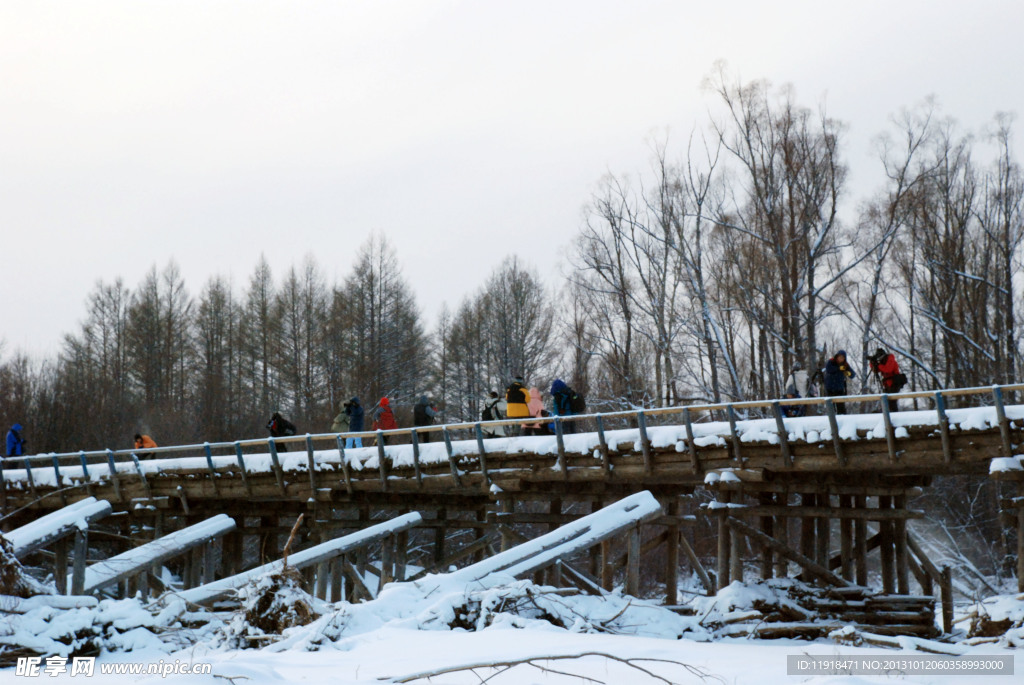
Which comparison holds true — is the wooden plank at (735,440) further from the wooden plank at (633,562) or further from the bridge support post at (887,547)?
the bridge support post at (887,547)

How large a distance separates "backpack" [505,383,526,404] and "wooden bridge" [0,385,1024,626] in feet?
1.61

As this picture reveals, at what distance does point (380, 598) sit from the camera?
8344 millimetres

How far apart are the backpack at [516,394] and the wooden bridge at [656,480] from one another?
49 cm

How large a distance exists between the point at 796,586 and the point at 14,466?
28.7 meters

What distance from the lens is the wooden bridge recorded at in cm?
1252

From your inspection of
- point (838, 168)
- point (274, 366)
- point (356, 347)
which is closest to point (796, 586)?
point (838, 168)

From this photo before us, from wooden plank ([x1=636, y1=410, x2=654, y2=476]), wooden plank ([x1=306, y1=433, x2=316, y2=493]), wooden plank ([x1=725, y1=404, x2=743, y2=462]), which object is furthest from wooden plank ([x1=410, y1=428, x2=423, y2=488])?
wooden plank ([x1=725, y1=404, x2=743, y2=462])

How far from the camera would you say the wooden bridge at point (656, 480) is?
1252 centimetres

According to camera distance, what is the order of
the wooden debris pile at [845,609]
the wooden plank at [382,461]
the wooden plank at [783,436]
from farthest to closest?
1. the wooden plank at [382,461]
2. the wooden plank at [783,436]
3. the wooden debris pile at [845,609]

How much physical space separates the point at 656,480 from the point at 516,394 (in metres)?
3.30

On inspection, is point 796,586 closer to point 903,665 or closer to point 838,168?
point 903,665

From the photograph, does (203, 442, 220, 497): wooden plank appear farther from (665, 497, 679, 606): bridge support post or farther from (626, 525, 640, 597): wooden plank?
(626, 525, 640, 597): wooden plank

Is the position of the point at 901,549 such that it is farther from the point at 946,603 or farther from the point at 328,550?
the point at 328,550

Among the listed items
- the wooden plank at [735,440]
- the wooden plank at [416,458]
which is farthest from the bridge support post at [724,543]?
the wooden plank at [416,458]
